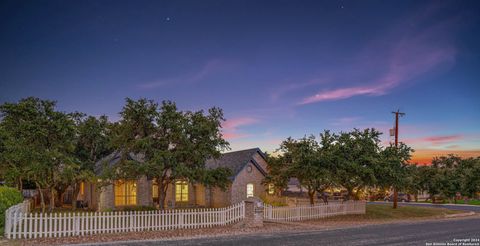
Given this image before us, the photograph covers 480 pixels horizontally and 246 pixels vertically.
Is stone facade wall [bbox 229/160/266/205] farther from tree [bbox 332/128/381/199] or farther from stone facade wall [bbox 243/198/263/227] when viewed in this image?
stone facade wall [bbox 243/198/263/227]

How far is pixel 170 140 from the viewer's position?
74.2 ft

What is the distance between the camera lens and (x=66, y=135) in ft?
87.5

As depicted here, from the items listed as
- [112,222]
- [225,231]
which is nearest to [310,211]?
[225,231]

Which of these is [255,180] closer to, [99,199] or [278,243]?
[99,199]

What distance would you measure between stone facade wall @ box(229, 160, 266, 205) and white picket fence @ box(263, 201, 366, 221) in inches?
299

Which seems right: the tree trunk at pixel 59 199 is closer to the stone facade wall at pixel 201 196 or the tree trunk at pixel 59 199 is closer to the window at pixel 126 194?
the window at pixel 126 194

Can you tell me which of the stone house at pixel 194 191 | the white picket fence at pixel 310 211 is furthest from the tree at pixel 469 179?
the stone house at pixel 194 191

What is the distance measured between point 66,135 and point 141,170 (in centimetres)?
855

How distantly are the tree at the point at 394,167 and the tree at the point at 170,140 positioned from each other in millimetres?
12649

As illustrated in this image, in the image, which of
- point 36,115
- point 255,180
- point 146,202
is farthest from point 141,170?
point 255,180

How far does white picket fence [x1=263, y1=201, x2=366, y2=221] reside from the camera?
25.7 meters

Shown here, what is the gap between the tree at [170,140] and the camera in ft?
71.7

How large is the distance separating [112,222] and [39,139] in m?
10.2

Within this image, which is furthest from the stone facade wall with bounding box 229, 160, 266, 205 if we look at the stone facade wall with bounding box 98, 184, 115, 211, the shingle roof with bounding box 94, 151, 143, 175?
the stone facade wall with bounding box 98, 184, 115, 211
